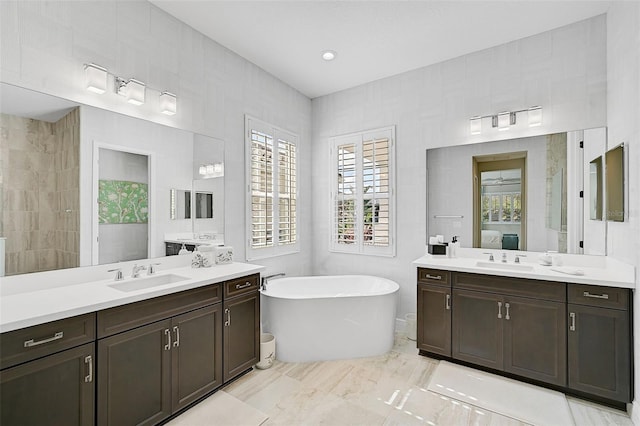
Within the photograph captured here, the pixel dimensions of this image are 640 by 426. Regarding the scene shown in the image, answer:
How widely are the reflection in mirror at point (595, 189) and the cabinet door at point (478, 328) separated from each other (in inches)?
41.7

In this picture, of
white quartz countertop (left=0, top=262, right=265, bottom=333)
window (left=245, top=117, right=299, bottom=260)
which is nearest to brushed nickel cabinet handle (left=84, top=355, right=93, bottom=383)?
white quartz countertop (left=0, top=262, right=265, bottom=333)

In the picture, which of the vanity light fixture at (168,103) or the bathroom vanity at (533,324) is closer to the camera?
the bathroom vanity at (533,324)

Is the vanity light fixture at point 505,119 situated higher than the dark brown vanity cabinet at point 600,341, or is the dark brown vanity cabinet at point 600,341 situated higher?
the vanity light fixture at point 505,119

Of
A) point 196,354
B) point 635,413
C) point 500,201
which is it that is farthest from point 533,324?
point 196,354

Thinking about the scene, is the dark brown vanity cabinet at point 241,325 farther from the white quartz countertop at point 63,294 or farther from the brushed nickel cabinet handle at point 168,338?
the brushed nickel cabinet handle at point 168,338

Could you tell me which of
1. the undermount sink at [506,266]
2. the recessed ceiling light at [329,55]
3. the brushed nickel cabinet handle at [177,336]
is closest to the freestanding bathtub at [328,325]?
the undermount sink at [506,266]


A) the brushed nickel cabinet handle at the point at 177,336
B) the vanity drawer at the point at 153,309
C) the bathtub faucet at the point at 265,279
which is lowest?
the brushed nickel cabinet handle at the point at 177,336

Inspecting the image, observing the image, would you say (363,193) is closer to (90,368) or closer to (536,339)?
(536,339)

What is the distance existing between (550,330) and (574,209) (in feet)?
3.59

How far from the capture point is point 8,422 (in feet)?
4.45

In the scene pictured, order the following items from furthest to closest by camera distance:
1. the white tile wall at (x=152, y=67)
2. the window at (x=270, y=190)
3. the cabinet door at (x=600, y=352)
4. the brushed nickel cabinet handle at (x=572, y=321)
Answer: the window at (x=270, y=190) < the brushed nickel cabinet handle at (x=572, y=321) < the cabinet door at (x=600, y=352) < the white tile wall at (x=152, y=67)

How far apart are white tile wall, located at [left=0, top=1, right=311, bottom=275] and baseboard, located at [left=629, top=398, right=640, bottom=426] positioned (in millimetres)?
3129

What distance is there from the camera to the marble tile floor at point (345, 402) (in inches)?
80.9

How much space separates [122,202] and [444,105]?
10.5 ft
